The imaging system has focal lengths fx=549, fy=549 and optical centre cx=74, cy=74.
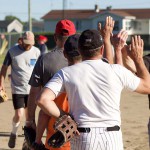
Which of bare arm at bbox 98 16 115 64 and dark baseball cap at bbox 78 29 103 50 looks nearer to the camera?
dark baseball cap at bbox 78 29 103 50

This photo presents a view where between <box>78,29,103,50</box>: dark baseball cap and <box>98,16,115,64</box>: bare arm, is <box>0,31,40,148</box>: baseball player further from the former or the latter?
<box>78,29,103,50</box>: dark baseball cap

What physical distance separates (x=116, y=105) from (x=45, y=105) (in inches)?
24.3

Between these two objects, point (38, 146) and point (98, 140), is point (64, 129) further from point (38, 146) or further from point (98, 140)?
point (38, 146)

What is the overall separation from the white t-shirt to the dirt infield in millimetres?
4991

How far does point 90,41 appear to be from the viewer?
4559 millimetres

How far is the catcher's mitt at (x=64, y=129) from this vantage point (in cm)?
439

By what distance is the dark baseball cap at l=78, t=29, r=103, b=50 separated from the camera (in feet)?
14.9

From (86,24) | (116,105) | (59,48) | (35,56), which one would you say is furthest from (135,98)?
(86,24)

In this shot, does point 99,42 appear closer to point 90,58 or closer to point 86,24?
point 90,58

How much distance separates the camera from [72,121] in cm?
447

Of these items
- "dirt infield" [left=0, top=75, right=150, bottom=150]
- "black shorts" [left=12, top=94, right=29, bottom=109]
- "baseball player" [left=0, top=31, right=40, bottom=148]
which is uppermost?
"baseball player" [left=0, top=31, right=40, bottom=148]

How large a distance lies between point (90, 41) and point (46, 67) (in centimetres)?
126

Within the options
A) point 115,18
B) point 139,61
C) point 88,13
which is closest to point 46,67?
point 139,61

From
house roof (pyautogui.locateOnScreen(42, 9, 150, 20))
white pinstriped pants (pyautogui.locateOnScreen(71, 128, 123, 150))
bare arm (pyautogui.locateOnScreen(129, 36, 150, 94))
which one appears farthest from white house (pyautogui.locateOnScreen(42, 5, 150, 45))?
white pinstriped pants (pyautogui.locateOnScreen(71, 128, 123, 150))
